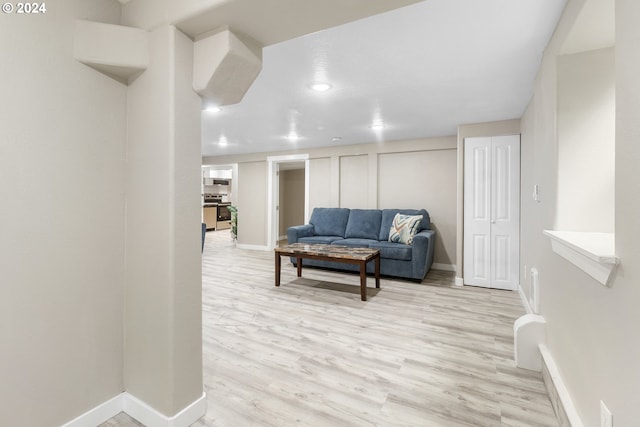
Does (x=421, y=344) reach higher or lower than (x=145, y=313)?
lower

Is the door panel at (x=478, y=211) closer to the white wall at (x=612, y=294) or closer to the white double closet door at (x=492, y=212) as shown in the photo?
the white double closet door at (x=492, y=212)

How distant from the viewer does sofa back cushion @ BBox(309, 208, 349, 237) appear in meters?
5.34

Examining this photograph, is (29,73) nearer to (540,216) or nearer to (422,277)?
(540,216)

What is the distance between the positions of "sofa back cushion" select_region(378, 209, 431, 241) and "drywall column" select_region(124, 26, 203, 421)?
148 inches

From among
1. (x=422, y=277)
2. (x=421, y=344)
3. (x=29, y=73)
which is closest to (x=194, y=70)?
(x=29, y=73)

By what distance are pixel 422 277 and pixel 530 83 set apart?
2.53m

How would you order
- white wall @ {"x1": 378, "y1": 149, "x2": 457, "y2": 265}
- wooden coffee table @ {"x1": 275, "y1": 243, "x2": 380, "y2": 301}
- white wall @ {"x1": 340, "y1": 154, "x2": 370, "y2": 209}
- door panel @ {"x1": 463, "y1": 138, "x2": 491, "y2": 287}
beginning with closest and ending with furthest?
1. wooden coffee table @ {"x1": 275, "y1": 243, "x2": 380, "y2": 301}
2. door panel @ {"x1": 463, "y1": 138, "x2": 491, "y2": 287}
3. white wall @ {"x1": 378, "y1": 149, "x2": 457, "y2": 265}
4. white wall @ {"x1": 340, "y1": 154, "x2": 370, "y2": 209}

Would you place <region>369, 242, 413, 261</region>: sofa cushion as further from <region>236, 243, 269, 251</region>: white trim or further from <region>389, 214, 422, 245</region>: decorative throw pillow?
<region>236, 243, 269, 251</region>: white trim

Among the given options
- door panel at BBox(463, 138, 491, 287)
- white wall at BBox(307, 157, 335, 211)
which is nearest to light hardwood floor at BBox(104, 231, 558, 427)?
door panel at BBox(463, 138, 491, 287)

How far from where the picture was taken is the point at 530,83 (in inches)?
99.1

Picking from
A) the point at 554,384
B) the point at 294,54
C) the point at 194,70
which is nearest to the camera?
the point at 194,70

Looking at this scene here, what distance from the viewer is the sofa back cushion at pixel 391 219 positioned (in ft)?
15.7

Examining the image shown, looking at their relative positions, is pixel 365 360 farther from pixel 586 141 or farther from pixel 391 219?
pixel 391 219

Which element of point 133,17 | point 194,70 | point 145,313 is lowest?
point 145,313
